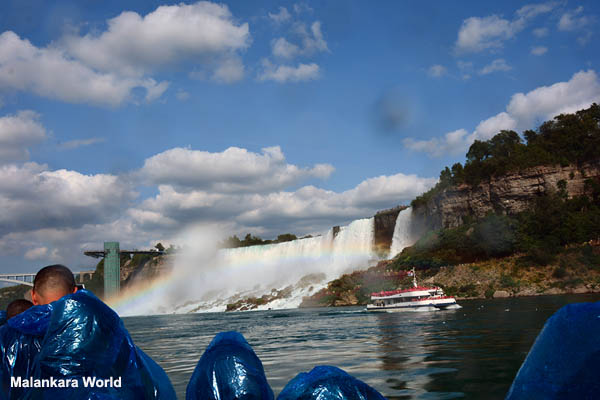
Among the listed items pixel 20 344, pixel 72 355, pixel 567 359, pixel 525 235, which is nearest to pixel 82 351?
pixel 72 355

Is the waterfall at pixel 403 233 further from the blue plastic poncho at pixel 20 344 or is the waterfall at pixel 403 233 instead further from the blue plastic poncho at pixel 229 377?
the blue plastic poncho at pixel 20 344

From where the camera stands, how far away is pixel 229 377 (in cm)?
369

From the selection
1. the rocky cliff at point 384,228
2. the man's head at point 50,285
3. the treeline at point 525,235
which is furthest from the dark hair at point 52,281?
the rocky cliff at point 384,228

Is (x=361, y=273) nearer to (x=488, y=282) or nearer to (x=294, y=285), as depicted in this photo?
(x=294, y=285)

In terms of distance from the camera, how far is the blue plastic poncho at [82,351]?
261 centimetres

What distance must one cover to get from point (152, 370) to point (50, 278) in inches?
37.2

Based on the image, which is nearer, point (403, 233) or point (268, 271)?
point (403, 233)

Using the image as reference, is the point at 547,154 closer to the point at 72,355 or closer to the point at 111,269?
the point at 72,355

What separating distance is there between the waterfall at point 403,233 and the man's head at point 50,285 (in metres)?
59.9

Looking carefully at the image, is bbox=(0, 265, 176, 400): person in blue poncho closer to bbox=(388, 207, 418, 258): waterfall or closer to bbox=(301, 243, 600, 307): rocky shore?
bbox=(301, 243, 600, 307): rocky shore

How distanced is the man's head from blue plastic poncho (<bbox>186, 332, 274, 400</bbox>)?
1296 mm

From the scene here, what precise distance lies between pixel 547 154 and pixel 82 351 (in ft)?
194

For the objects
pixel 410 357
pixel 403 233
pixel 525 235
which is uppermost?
pixel 403 233

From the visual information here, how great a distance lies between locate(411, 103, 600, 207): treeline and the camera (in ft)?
170
